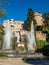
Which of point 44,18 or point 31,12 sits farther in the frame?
point 44,18

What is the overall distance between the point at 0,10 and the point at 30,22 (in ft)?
138

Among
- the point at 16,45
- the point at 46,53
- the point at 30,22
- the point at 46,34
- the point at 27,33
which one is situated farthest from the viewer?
the point at 30,22

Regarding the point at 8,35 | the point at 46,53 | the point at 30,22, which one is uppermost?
the point at 30,22

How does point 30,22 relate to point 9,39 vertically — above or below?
above

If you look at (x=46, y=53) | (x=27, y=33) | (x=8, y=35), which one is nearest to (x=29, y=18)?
(x=27, y=33)

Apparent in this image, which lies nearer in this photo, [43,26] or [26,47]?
[26,47]

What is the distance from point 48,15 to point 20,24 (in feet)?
27.5

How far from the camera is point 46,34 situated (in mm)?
51469

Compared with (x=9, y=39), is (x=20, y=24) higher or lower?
higher

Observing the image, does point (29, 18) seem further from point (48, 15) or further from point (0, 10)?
point (0, 10)

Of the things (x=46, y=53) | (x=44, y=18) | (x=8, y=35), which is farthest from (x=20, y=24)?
(x=46, y=53)

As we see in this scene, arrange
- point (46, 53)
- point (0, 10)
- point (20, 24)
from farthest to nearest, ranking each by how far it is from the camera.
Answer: point (20, 24)
point (46, 53)
point (0, 10)

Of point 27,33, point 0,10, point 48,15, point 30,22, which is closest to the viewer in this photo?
point 0,10

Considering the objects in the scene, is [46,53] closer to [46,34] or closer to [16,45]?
[16,45]
